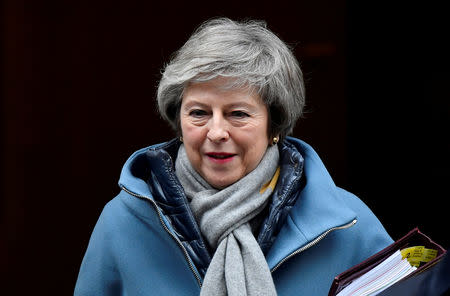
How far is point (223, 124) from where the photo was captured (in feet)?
6.70

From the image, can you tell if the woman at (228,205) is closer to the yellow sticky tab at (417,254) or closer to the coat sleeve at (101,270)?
the coat sleeve at (101,270)

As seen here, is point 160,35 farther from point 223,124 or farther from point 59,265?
point 223,124

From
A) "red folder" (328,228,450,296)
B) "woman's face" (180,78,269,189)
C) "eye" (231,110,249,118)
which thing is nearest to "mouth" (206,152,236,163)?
"woman's face" (180,78,269,189)

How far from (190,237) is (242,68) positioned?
52 cm

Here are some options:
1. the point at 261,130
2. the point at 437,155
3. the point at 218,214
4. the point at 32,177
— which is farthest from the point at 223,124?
the point at 437,155

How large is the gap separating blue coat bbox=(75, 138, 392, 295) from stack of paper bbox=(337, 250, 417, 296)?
1.09ft

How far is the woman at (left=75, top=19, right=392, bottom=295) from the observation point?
2016mm

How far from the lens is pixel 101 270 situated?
2111mm

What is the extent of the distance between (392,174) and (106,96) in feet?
6.05

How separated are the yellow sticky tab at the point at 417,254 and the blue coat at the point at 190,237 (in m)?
0.32

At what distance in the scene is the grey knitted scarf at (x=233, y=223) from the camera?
1951 mm

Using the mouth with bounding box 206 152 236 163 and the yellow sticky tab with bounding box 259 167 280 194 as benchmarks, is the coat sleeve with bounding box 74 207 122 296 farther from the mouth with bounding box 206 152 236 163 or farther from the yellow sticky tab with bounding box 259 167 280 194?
the yellow sticky tab with bounding box 259 167 280 194

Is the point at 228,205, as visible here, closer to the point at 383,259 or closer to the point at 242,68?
the point at 242,68

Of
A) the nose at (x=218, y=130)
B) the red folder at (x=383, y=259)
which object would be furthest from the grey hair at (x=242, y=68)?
the red folder at (x=383, y=259)
